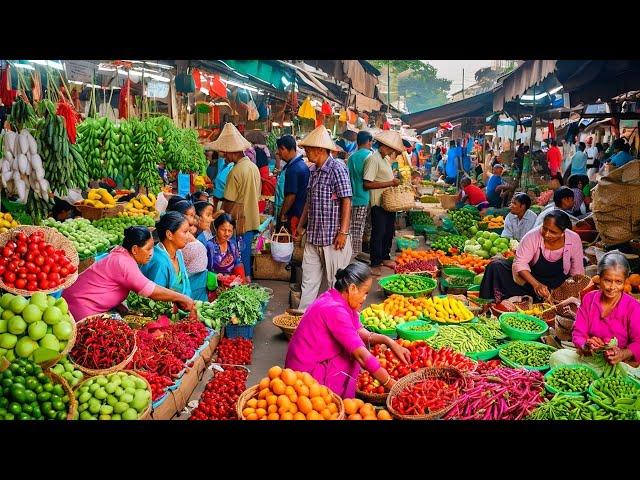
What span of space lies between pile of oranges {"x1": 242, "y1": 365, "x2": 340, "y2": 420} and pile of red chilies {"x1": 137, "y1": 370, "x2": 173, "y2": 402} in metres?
0.83

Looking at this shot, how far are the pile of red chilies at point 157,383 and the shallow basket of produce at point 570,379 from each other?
2.43 m

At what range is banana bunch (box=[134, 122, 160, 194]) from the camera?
241 inches

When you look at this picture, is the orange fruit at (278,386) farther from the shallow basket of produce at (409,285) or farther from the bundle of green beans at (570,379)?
the shallow basket of produce at (409,285)

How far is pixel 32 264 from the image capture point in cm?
409

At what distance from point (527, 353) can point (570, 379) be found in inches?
23.2

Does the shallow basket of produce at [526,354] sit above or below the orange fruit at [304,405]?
below

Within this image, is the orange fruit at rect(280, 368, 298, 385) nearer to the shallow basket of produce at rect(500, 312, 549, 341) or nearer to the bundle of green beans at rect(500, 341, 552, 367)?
the bundle of green beans at rect(500, 341, 552, 367)

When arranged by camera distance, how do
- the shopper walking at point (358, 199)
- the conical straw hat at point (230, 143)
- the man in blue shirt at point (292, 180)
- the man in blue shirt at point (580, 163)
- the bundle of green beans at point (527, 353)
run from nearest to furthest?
1. the bundle of green beans at point (527, 353)
2. the man in blue shirt at point (292, 180)
3. the conical straw hat at point (230, 143)
4. the shopper walking at point (358, 199)
5. the man in blue shirt at point (580, 163)

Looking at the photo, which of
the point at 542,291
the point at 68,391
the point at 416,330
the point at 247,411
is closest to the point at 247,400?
the point at 247,411

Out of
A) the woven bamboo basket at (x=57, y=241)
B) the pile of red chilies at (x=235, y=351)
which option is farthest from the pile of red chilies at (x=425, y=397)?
the woven bamboo basket at (x=57, y=241)

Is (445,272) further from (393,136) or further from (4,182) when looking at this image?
(4,182)

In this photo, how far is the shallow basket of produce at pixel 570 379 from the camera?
11.7 feet
